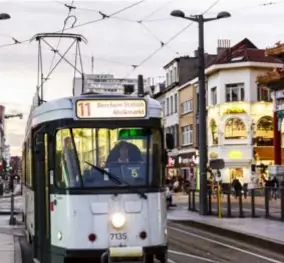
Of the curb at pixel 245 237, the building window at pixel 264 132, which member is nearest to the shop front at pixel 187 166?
the building window at pixel 264 132

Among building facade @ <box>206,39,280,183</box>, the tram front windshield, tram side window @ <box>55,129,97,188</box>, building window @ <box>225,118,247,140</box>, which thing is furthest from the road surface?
building window @ <box>225,118,247,140</box>

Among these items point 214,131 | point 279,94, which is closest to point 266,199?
point 279,94

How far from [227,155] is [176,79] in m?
17.4

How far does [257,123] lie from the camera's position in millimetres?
69000

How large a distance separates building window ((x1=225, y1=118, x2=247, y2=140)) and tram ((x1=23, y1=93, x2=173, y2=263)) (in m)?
56.6

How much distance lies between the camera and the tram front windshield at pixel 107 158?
12914 mm

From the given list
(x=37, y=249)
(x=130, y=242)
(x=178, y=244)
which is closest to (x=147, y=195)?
(x=130, y=242)

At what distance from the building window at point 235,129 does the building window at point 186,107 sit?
8.94 m

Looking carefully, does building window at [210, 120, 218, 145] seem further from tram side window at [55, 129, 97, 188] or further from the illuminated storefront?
tram side window at [55, 129, 97, 188]

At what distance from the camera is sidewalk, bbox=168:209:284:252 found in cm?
2108

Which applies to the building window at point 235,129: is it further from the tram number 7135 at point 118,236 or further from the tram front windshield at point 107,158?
the tram number 7135 at point 118,236

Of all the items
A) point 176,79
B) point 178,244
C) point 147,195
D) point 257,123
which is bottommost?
point 178,244

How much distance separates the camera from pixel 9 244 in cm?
1998

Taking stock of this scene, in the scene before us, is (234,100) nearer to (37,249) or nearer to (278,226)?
(278,226)
